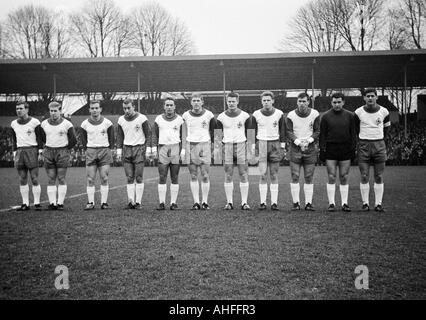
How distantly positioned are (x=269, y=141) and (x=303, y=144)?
666mm

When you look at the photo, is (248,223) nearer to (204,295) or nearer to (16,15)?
(204,295)

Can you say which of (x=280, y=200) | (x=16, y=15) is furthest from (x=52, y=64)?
(x=280, y=200)

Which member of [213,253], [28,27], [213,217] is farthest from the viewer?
[28,27]

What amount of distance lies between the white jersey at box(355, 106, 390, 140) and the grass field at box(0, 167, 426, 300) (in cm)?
137

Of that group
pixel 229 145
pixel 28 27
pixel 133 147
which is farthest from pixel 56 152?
pixel 28 27

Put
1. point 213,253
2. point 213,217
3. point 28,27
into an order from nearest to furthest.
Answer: point 213,253, point 213,217, point 28,27

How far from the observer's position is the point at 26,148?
7.70m

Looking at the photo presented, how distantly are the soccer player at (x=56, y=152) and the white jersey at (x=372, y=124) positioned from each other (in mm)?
5523

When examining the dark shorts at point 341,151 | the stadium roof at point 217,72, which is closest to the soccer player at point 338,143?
the dark shorts at point 341,151

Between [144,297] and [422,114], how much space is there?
35368 millimetres

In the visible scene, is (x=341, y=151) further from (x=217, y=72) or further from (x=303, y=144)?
(x=217, y=72)

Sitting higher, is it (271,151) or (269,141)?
(269,141)

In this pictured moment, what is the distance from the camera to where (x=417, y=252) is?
4.12m

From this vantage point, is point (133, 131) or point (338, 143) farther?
point (133, 131)
